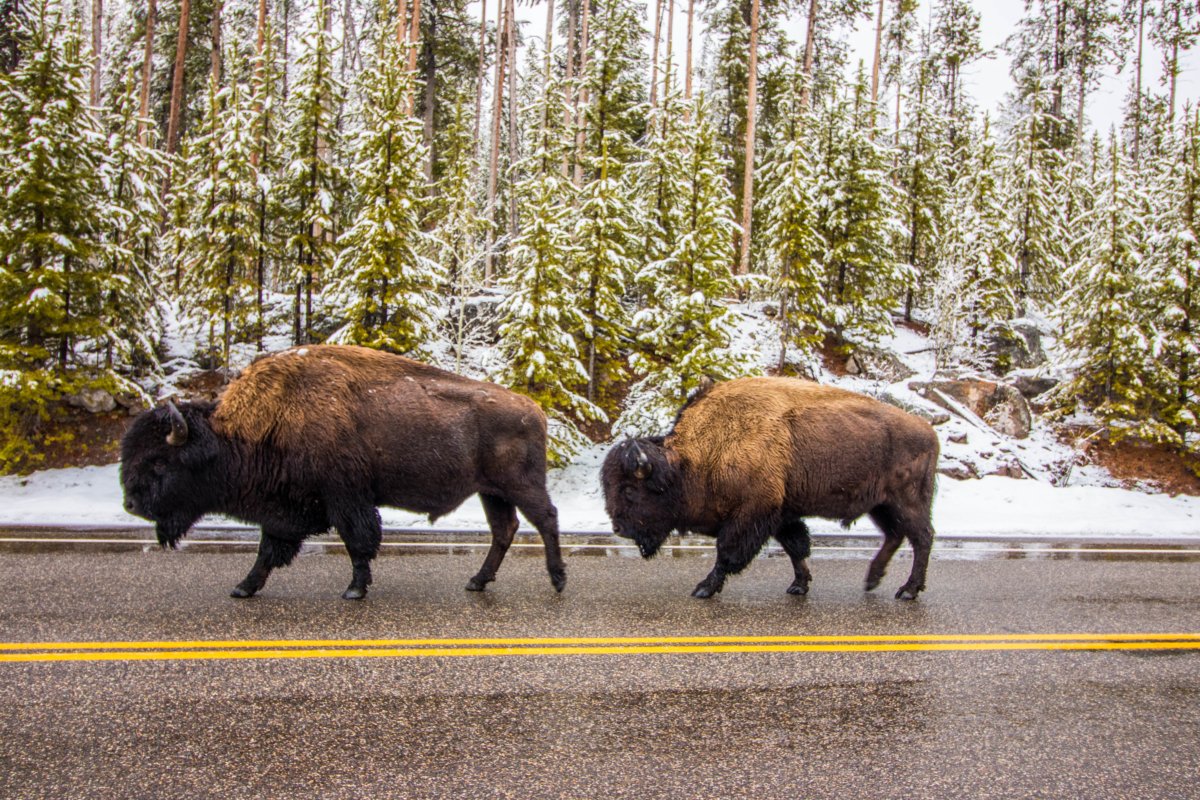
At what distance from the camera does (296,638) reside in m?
4.74

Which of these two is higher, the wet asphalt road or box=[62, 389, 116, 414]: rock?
box=[62, 389, 116, 414]: rock

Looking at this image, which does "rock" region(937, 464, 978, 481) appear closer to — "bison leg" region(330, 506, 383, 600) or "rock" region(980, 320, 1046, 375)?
"rock" region(980, 320, 1046, 375)

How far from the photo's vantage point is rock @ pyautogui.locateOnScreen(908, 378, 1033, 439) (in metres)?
19.3

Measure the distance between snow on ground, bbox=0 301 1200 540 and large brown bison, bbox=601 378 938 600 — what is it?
3.45 metres

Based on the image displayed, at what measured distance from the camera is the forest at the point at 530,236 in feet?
47.1

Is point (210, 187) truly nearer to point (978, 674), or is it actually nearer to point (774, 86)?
point (978, 674)

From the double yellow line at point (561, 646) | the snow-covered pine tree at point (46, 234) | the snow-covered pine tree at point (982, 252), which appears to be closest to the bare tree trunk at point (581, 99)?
the snow-covered pine tree at point (982, 252)

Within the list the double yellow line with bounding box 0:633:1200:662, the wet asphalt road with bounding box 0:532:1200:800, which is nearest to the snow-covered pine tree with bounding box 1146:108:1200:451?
the wet asphalt road with bounding box 0:532:1200:800

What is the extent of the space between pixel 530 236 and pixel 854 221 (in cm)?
1370

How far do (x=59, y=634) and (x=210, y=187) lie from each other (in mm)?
14920

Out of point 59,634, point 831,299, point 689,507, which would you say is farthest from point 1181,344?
point 59,634

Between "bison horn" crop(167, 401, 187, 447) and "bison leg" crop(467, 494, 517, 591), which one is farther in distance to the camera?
"bison leg" crop(467, 494, 517, 591)

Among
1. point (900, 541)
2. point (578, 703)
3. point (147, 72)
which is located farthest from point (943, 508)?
point (147, 72)

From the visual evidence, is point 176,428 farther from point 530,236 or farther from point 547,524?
point 530,236
